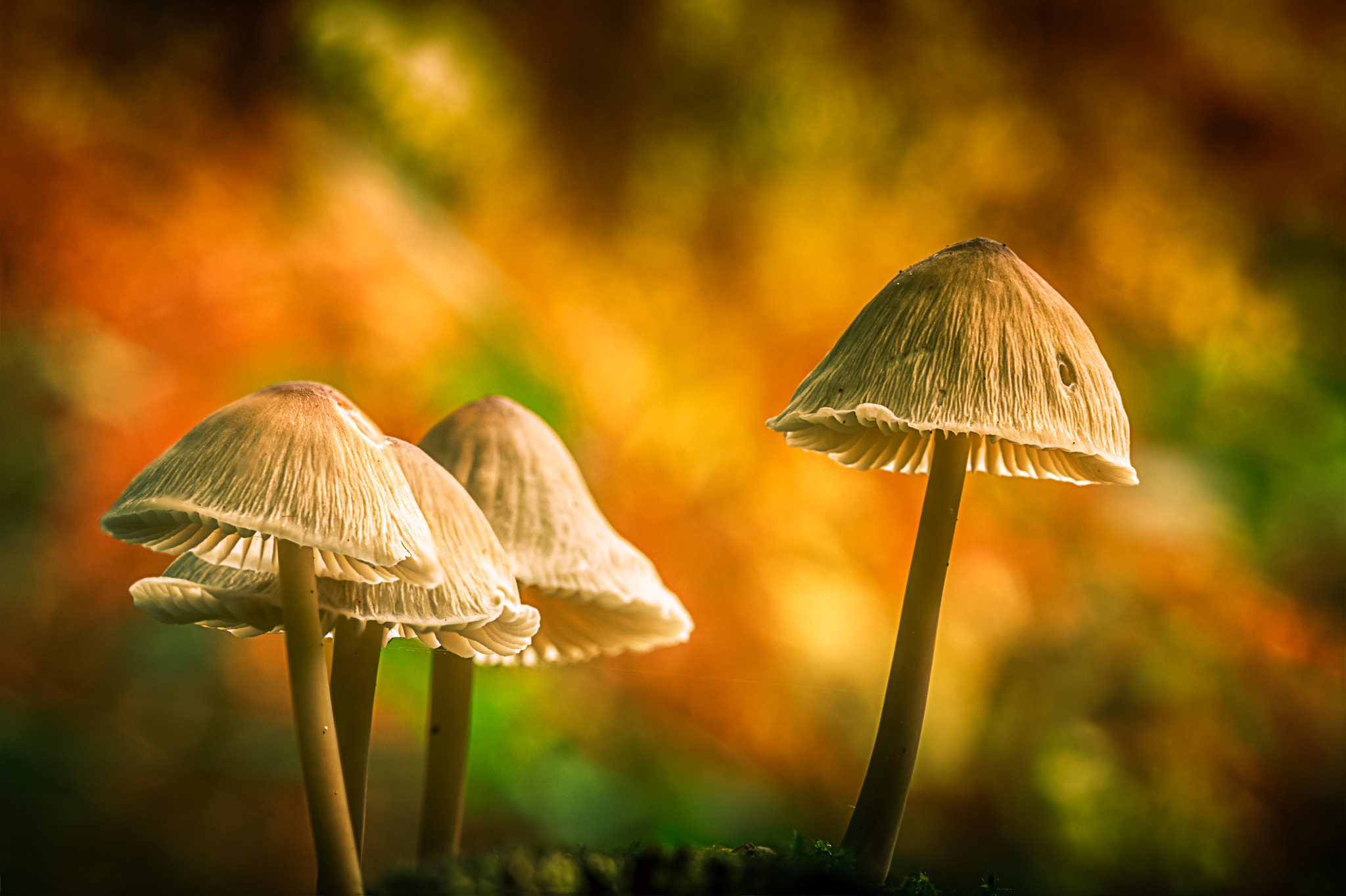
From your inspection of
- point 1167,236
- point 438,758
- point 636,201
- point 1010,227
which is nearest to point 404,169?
point 636,201

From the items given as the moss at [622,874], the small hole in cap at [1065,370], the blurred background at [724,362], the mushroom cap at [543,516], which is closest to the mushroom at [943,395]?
the small hole in cap at [1065,370]

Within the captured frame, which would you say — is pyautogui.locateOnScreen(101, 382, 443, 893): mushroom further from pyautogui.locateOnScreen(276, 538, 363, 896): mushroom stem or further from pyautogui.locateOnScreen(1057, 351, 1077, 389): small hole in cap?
pyautogui.locateOnScreen(1057, 351, 1077, 389): small hole in cap

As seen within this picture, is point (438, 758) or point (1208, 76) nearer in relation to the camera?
point (438, 758)

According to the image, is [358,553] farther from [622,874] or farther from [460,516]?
[622,874]

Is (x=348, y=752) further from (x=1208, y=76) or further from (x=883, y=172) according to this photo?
(x=1208, y=76)

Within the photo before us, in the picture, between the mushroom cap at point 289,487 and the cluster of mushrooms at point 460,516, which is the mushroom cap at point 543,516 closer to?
the cluster of mushrooms at point 460,516

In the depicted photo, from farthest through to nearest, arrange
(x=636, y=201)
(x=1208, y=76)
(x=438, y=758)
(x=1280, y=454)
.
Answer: (x=636, y=201), (x=1208, y=76), (x=1280, y=454), (x=438, y=758)
